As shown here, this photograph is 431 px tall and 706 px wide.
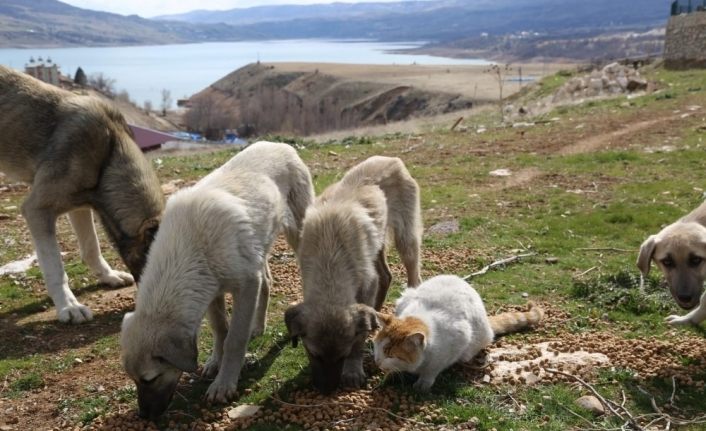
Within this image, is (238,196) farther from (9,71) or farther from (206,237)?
(9,71)

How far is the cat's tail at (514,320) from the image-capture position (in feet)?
21.3

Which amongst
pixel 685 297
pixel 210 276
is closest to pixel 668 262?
pixel 685 297

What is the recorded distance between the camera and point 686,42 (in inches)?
1485

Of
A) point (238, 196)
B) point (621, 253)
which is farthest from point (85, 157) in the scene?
point (621, 253)

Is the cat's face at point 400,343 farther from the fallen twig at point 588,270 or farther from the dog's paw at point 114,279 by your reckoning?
the dog's paw at point 114,279

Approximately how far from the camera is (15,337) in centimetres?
710

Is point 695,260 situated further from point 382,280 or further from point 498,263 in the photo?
point 382,280

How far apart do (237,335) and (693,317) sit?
4323mm

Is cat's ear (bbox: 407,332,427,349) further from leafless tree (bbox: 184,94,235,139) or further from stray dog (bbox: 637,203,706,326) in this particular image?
leafless tree (bbox: 184,94,235,139)

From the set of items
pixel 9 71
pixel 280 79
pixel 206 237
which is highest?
pixel 9 71

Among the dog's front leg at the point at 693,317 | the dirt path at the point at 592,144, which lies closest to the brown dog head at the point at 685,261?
the dog's front leg at the point at 693,317

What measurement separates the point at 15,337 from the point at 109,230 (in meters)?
1.47

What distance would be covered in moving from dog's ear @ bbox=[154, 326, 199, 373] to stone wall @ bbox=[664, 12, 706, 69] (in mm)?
36959

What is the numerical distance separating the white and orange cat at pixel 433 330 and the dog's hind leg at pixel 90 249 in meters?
4.11
